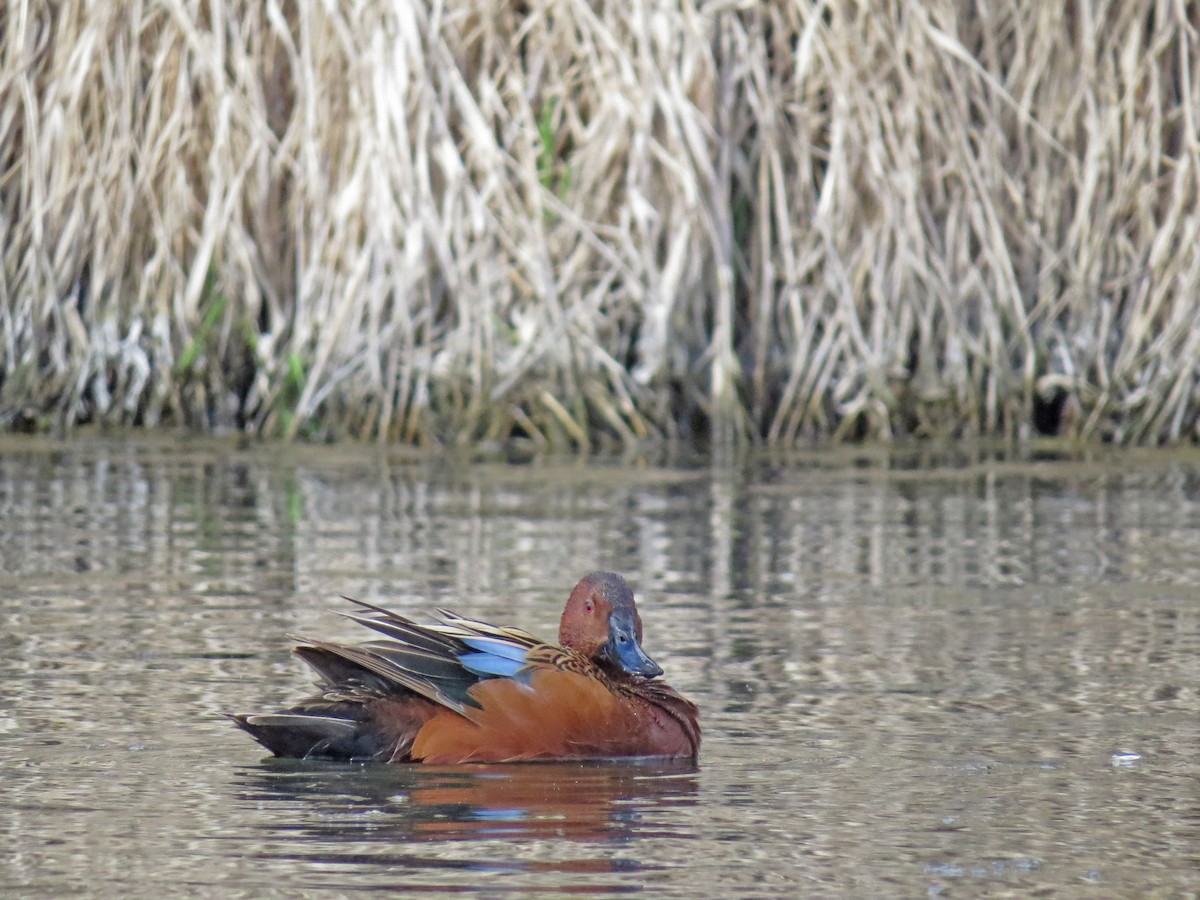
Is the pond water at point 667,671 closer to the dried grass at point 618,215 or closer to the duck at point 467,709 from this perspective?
the duck at point 467,709

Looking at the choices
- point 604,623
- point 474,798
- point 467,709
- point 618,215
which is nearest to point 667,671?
point 604,623

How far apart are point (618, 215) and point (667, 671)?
5.16 m

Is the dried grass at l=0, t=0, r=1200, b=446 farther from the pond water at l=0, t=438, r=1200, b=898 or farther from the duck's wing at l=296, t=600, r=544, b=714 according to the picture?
the duck's wing at l=296, t=600, r=544, b=714

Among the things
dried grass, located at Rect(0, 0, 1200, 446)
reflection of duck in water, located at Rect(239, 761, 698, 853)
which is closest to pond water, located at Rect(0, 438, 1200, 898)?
reflection of duck in water, located at Rect(239, 761, 698, 853)

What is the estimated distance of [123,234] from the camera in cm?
1034

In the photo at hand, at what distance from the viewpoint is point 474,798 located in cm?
376

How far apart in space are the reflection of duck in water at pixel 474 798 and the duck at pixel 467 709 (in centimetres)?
4

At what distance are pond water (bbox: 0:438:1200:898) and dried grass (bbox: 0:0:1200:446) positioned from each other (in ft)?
2.69

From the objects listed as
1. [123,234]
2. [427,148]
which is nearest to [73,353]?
[123,234]

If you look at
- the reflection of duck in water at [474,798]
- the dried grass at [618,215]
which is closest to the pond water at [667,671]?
the reflection of duck in water at [474,798]

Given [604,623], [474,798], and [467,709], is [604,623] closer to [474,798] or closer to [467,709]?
[467,709]

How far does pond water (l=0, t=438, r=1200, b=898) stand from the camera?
3318 mm

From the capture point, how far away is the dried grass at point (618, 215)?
9.69m

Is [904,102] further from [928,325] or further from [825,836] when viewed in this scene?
[825,836]
